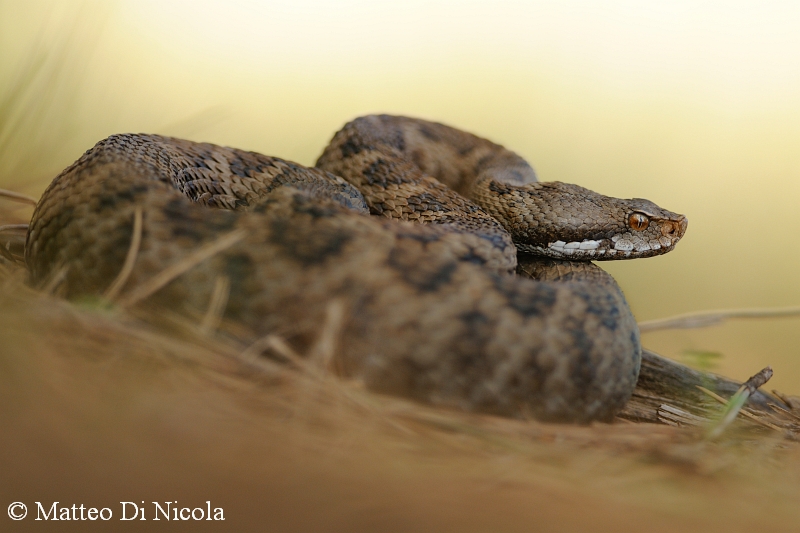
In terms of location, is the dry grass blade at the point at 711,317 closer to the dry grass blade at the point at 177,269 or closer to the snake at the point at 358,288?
the snake at the point at 358,288

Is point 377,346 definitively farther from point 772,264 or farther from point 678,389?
point 772,264

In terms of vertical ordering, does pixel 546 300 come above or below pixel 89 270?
above

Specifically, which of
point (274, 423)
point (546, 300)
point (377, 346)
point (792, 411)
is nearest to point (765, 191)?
point (792, 411)

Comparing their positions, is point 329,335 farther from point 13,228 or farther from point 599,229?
point 599,229

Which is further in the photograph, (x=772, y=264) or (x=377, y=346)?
(x=772, y=264)

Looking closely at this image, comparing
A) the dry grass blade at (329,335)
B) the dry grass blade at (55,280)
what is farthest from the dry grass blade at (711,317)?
the dry grass blade at (55,280)

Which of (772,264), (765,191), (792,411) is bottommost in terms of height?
(792,411)

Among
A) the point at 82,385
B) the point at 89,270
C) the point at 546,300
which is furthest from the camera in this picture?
the point at 546,300
